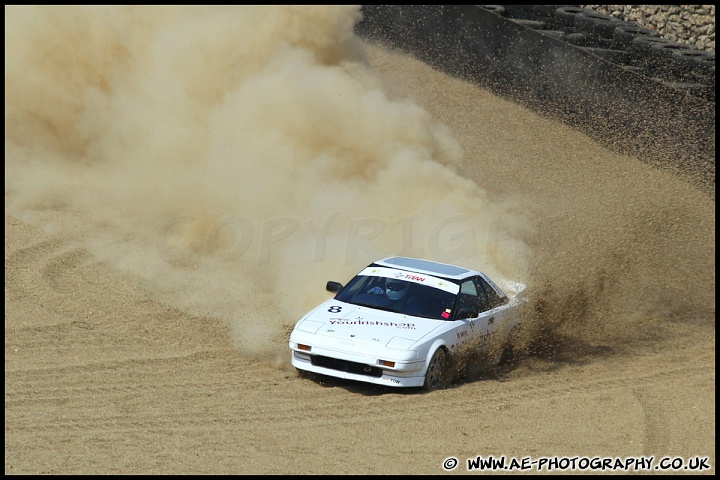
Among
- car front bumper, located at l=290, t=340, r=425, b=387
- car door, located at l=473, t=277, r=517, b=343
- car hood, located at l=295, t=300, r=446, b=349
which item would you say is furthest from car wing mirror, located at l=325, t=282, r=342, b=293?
car door, located at l=473, t=277, r=517, b=343

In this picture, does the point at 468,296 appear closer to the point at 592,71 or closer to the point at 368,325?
the point at 368,325

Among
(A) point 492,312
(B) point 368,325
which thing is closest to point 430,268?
(A) point 492,312

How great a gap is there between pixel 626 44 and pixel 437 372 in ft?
35.4

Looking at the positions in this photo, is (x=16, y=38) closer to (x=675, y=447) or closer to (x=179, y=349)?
(x=179, y=349)

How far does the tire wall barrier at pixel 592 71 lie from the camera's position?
49.8 feet

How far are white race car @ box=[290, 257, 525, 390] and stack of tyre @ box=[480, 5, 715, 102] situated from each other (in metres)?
7.42

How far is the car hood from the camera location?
8.55m

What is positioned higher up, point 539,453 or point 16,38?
point 16,38

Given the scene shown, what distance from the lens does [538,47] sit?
56.3ft

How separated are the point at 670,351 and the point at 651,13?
37.7 ft

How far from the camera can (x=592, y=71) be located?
1619cm

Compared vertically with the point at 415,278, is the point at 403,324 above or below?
below

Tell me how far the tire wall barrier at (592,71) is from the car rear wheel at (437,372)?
8078mm

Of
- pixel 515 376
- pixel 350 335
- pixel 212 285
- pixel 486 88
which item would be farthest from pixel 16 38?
pixel 515 376
